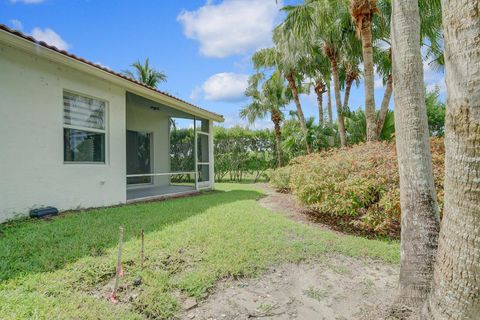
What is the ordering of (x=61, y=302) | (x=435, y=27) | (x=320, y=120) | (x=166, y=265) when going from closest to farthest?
(x=61, y=302)
(x=166, y=265)
(x=435, y=27)
(x=320, y=120)

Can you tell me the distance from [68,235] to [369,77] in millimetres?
9414

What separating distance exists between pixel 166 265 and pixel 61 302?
4.20 feet

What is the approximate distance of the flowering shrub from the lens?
221 inches

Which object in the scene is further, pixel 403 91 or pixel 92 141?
pixel 92 141

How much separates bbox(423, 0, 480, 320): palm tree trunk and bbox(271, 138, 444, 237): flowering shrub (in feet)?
11.3

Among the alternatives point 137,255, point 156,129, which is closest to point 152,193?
point 156,129

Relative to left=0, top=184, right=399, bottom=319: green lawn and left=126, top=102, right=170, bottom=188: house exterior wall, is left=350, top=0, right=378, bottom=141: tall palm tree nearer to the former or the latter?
left=0, top=184, right=399, bottom=319: green lawn

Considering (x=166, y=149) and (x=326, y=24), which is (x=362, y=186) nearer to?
(x=326, y=24)

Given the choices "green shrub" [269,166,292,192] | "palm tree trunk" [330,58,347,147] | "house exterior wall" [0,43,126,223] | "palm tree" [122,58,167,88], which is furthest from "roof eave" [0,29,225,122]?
"palm tree" [122,58,167,88]

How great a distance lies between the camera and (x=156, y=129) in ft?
44.2

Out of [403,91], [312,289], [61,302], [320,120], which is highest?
[320,120]

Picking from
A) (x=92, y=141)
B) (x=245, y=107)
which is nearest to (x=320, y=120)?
(x=245, y=107)

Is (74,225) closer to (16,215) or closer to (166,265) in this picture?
(16,215)

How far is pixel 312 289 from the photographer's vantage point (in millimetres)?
3561
